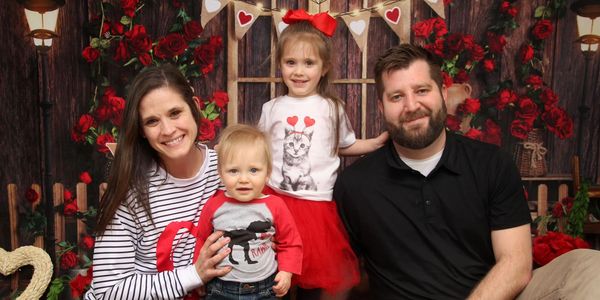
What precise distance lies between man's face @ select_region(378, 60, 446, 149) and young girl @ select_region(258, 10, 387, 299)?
0.25 meters

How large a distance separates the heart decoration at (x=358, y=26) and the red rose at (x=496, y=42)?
770 mm

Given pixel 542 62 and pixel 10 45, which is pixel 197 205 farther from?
pixel 542 62

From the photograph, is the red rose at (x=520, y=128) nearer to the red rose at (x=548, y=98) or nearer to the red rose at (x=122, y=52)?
the red rose at (x=548, y=98)

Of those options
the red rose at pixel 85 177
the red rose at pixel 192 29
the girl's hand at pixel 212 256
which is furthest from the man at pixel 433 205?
the red rose at pixel 85 177

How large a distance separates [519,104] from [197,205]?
2181mm

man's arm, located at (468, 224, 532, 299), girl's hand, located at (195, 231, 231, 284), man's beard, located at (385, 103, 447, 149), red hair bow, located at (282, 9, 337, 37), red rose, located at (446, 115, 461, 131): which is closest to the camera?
girl's hand, located at (195, 231, 231, 284)

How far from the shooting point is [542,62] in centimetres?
321

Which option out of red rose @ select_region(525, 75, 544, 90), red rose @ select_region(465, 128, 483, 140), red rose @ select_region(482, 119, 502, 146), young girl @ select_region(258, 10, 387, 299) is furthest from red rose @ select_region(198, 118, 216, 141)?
red rose @ select_region(525, 75, 544, 90)

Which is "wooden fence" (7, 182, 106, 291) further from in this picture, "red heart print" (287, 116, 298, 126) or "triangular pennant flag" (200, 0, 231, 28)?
"red heart print" (287, 116, 298, 126)

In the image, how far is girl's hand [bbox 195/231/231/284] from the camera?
1.74 m

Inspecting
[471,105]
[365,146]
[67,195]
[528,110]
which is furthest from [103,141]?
[528,110]

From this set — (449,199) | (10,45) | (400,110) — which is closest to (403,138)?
(400,110)

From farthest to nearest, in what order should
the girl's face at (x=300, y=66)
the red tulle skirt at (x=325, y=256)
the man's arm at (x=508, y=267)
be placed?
the girl's face at (x=300, y=66)
the red tulle skirt at (x=325, y=256)
the man's arm at (x=508, y=267)

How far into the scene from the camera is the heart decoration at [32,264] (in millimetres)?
3025
